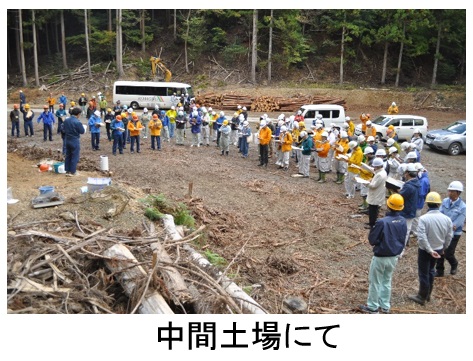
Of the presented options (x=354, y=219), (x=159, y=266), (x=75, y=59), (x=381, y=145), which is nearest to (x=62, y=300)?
(x=159, y=266)

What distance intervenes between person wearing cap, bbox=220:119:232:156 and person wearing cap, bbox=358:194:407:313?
11.2 metres

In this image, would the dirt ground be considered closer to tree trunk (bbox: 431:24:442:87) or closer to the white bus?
the white bus


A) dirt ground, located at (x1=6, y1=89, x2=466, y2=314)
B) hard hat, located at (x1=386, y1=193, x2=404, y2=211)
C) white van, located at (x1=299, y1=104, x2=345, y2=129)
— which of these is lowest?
dirt ground, located at (x1=6, y1=89, x2=466, y2=314)

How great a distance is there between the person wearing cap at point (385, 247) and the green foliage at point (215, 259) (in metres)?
2.53

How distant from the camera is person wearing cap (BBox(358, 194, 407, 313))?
623 cm

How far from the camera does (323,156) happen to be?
46.2ft

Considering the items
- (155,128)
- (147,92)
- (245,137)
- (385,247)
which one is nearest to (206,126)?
(245,137)

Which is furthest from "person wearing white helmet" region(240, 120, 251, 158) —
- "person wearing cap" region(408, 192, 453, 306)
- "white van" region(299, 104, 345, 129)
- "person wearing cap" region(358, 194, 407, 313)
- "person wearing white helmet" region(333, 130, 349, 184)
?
"person wearing cap" region(358, 194, 407, 313)

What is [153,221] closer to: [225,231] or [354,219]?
[225,231]

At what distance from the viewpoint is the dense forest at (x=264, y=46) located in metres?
33.0

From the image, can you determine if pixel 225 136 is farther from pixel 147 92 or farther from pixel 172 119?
pixel 147 92

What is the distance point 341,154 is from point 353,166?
1493 millimetres

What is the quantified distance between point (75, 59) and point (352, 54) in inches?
882

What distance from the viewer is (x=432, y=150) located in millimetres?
20734
